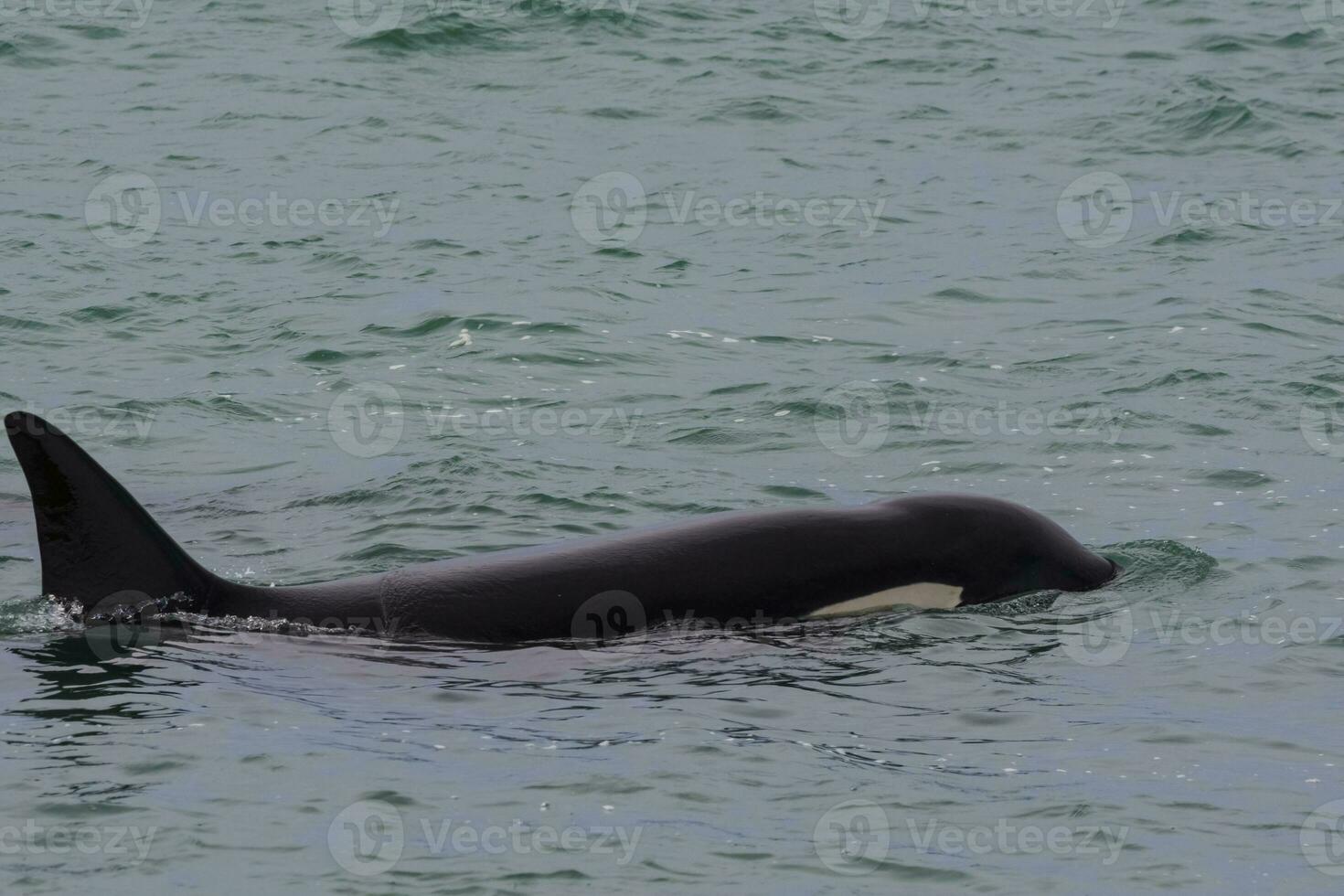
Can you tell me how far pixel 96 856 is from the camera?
7.19 m

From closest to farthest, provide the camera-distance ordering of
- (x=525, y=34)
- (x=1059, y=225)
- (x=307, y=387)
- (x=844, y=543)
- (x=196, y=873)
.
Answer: (x=196, y=873)
(x=844, y=543)
(x=307, y=387)
(x=1059, y=225)
(x=525, y=34)

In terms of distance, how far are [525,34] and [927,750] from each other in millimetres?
25421

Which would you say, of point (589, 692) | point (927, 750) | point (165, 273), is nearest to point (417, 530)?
point (589, 692)

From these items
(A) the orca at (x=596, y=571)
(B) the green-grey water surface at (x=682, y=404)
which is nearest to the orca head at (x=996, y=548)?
(A) the orca at (x=596, y=571)

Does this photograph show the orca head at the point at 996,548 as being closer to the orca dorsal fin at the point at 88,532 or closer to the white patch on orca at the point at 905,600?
the white patch on orca at the point at 905,600

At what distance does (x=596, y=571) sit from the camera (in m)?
9.59

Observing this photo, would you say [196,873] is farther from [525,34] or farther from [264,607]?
[525,34]

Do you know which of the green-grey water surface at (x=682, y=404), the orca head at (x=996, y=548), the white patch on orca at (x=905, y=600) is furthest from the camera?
the orca head at (x=996, y=548)

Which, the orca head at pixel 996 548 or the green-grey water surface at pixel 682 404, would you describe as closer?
the green-grey water surface at pixel 682 404

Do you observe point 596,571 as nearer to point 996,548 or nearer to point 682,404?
point 996,548

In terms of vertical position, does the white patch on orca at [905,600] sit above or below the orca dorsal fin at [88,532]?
below

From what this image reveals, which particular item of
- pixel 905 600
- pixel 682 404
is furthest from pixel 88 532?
pixel 682 404

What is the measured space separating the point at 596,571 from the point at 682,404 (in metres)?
7.16

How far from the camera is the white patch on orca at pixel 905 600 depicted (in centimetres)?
998
